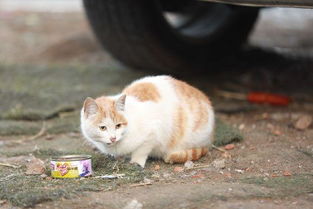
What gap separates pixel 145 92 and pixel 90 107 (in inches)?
13.7

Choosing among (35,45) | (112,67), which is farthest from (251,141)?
(35,45)

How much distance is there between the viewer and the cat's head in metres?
2.74

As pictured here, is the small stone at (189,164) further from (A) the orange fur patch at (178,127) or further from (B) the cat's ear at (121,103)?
(B) the cat's ear at (121,103)

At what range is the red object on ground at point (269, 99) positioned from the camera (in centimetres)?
421

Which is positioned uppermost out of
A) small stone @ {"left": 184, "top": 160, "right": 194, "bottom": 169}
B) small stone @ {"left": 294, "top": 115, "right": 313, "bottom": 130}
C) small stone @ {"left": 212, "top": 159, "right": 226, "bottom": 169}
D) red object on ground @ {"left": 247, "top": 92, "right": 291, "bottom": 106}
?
red object on ground @ {"left": 247, "top": 92, "right": 291, "bottom": 106}

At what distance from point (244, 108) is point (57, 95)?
135 cm

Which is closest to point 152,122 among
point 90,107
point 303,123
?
point 90,107

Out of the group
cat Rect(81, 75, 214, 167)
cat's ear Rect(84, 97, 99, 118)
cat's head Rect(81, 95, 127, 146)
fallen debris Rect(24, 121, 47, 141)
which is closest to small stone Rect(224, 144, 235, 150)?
cat Rect(81, 75, 214, 167)

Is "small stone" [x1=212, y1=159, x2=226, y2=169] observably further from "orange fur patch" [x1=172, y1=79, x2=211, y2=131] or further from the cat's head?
the cat's head

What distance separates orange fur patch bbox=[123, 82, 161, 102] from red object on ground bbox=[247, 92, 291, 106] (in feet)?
4.67

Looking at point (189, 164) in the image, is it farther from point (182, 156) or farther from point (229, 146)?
point (229, 146)

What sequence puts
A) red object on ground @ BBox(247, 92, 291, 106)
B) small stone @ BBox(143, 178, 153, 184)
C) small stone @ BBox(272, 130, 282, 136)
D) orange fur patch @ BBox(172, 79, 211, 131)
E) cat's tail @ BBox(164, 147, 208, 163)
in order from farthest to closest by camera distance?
red object on ground @ BBox(247, 92, 291, 106), small stone @ BBox(272, 130, 282, 136), orange fur patch @ BBox(172, 79, 211, 131), cat's tail @ BBox(164, 147, 208, 163), small stone @ BBox(143, 178, 153, 184)

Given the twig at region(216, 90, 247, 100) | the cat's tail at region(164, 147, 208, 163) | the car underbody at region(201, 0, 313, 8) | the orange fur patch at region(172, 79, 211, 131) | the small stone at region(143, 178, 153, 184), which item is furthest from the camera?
the twig at region(216, 90, 247, 100)

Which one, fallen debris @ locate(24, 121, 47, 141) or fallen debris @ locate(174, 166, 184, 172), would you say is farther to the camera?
fallen debris @ locate(24, 121, 47, 141)
